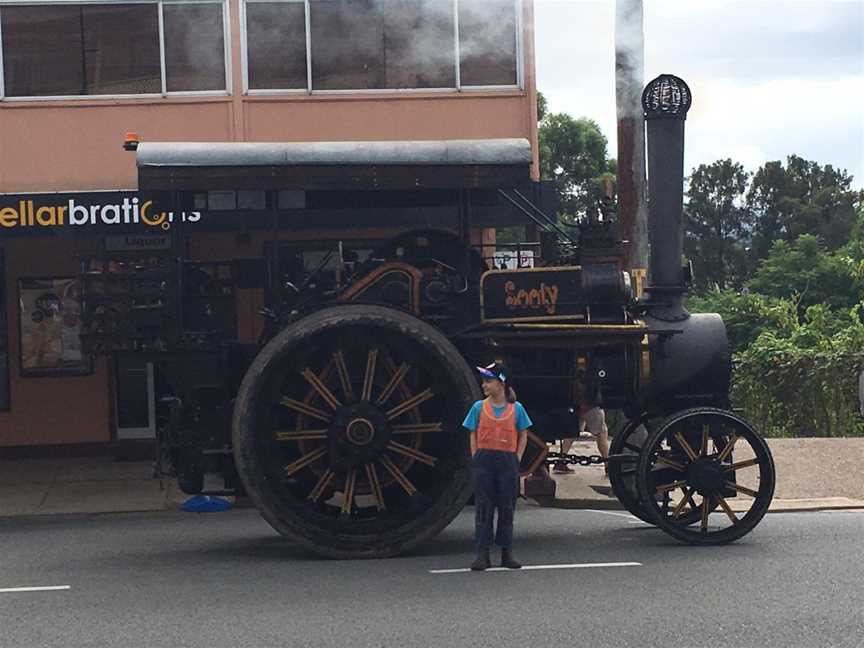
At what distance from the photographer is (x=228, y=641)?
691 centimetres

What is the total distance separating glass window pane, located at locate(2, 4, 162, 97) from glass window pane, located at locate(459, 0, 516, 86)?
131 inches

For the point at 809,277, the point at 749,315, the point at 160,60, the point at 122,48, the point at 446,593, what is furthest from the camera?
the point at 809,277

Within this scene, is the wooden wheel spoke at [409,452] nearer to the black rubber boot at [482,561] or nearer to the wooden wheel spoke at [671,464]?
the black rubber boot at [482,561]

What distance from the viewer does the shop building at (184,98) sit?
1534cm

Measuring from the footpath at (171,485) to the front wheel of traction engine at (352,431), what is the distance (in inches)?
138

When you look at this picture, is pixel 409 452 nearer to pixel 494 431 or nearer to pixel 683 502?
pixel 494 431

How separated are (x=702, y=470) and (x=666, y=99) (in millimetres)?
2500

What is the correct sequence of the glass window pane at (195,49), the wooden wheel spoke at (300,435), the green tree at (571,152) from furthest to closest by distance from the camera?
the green tree at (571,152) → the glass window pane at (195,49) → the wooden wheel spoke at (300,435)

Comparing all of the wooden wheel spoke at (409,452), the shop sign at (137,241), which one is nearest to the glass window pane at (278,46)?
the shop sign at (137,241)

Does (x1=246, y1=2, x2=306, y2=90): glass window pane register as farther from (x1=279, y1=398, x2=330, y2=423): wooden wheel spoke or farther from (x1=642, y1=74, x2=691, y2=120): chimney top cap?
(x1=279, y1=398, x2=330, y2=423): wooden wheel spoke

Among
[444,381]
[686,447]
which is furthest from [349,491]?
[686,447]

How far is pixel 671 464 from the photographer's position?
9594 millimetres

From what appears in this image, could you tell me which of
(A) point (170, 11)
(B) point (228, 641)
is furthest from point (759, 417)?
(B) point (228, 641)

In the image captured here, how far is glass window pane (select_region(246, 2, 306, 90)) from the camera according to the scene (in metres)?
15.6
